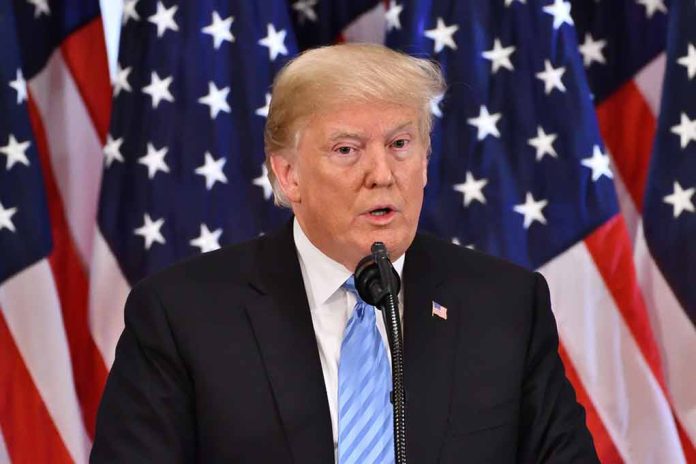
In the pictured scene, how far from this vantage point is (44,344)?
3.52 metres

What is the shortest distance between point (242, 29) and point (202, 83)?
21 centimetres

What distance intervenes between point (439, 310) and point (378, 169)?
356 millimetres

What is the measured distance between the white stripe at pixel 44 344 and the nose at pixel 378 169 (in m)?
1.69

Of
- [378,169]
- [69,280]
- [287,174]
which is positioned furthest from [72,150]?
[378,169]

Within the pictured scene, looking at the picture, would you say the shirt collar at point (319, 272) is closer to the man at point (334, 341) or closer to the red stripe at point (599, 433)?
the man at point (334, 341)

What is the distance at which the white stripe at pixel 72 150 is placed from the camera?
3.76 metres

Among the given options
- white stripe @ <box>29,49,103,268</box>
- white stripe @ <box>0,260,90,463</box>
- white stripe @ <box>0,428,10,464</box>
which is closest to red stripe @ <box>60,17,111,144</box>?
white stripe @ <box>29,49,103,268</box>

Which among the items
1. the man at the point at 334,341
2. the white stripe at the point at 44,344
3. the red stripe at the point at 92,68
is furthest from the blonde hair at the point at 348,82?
the red stripe at the point at 92,68

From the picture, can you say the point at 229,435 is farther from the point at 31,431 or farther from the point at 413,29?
the point at 413,29

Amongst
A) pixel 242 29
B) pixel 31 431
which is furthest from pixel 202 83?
pixel 31 431

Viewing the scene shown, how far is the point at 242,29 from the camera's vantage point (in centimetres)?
358

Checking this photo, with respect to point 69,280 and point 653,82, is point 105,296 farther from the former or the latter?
point 653,82

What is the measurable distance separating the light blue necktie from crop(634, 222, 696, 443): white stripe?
1515 millimetres

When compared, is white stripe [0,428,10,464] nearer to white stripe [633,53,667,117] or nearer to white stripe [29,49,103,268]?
white stripe [29,49,103,268]
